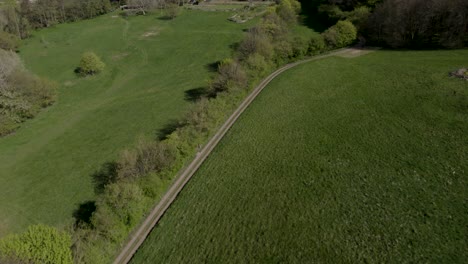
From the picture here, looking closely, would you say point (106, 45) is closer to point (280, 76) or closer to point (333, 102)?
point (280, 76)

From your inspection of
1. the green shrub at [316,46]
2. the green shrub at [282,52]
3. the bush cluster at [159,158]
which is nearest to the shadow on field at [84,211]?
the bush cluster at [159,158]

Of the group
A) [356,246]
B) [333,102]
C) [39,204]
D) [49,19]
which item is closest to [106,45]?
[49,19]

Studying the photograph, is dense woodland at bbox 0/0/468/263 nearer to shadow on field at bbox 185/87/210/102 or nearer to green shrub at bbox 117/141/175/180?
green shrub at bbox 117/141/175/180

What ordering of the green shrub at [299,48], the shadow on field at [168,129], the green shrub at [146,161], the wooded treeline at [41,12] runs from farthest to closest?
the wooded treeline at [41,12] → the green shrub at [299,48] → the shadow on field at [168,129] → the green shrub at [146,161]

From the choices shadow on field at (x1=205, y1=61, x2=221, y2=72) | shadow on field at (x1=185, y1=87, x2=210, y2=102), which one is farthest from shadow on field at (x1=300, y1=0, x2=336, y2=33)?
shadow on field at (x1=185, y1=87, x2=210, y2=102)

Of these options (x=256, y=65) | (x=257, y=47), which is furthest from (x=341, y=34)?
(x=256, y=65)

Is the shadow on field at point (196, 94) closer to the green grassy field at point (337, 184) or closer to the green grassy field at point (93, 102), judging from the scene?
the green grassy field at point (93, 102)
